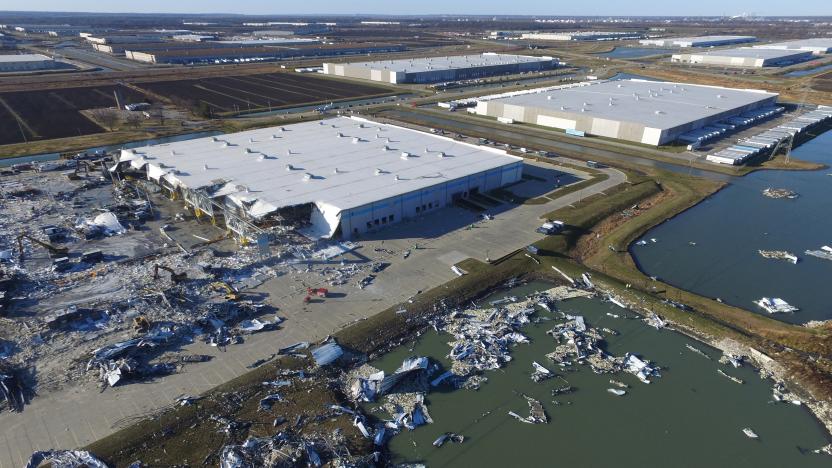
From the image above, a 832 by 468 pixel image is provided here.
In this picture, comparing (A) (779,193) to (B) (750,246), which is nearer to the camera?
(B) (750,246)

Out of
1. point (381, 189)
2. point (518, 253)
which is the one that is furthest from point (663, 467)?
point (381, 189)

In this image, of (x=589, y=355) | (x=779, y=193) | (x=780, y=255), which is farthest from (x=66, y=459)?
(x=779, y=193)

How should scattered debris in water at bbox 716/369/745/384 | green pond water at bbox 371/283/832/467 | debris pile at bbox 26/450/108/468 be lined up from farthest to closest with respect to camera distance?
1. scattered debris in water at bbox 716/369/745/384
2. green pond water at bbox 371/283/832/467
3. debris pile at bbox 26/450/108/468

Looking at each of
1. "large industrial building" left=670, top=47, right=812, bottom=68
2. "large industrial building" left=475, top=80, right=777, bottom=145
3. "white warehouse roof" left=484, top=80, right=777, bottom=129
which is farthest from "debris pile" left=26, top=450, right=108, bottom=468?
"large industrial building" left=670, top=47, right=812, bottom=68

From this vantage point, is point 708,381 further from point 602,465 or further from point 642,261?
point 642,261

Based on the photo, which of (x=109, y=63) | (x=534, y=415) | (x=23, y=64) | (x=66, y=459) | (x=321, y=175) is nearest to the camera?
(x=66, y=459)

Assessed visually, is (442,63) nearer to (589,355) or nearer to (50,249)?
(50,249)

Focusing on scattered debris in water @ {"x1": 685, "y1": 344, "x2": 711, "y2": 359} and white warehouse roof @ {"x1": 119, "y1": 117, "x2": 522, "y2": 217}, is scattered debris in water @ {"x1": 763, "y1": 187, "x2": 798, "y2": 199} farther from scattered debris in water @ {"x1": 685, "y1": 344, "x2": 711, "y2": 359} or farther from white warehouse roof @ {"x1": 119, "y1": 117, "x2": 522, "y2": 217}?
scattered debris in water @ {"x1": 685, "y1": 344, "x2": 711, "y2": 359}
